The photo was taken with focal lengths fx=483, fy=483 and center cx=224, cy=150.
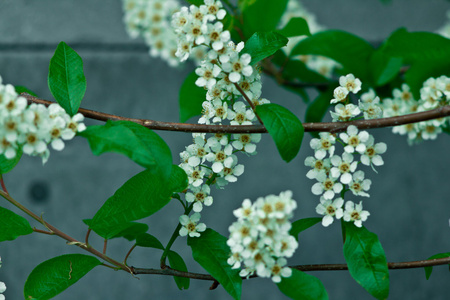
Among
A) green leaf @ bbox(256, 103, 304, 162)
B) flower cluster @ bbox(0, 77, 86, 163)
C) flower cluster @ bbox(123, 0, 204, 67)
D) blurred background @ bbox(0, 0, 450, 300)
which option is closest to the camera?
flower cluster @ bbox(0, 77, 86, 163)

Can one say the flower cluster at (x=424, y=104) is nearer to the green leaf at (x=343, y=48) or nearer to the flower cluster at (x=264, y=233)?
the green leaf at (x=343, y=48)

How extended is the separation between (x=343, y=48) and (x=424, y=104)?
7.8 inches

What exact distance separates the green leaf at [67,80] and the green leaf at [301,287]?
297 millimetres

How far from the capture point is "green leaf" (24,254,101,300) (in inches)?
22.0

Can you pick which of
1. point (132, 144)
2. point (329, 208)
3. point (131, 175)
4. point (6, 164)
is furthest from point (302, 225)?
point (131, 175)

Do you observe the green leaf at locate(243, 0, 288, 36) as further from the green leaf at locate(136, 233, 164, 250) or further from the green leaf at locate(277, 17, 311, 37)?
A: the green leaf at locate(136, 233, 164, 250)

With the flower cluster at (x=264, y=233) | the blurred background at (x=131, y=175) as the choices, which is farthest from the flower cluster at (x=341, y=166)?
the blurred background at (x=131, y=175)

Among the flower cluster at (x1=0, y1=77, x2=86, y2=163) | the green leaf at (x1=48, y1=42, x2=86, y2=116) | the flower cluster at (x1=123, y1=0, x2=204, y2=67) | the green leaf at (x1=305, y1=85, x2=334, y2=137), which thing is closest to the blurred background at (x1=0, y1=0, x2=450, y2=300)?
the flower cluster at (x1=123, y1=0, x2=204, y2=67)

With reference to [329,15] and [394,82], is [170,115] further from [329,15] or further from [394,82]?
[394,82]

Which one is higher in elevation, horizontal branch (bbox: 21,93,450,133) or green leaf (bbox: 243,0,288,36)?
green leaf (bbox: 243,0,288,36)

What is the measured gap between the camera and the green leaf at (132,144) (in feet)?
1.45

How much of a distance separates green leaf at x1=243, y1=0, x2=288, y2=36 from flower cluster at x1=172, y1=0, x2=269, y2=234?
0.96 ft

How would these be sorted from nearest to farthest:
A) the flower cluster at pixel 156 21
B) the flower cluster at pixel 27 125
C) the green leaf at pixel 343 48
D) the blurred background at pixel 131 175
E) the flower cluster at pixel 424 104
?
the flower cluster at pixel 27 125 < the flower cluster at pixel 424 104 < the green leaf at pixel 343 48 < the flower cluster at pixel 156 21 < the blurred background at pixel 131 175

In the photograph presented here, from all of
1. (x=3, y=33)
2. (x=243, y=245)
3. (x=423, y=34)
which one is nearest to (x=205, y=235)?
(x=243, y=245)
